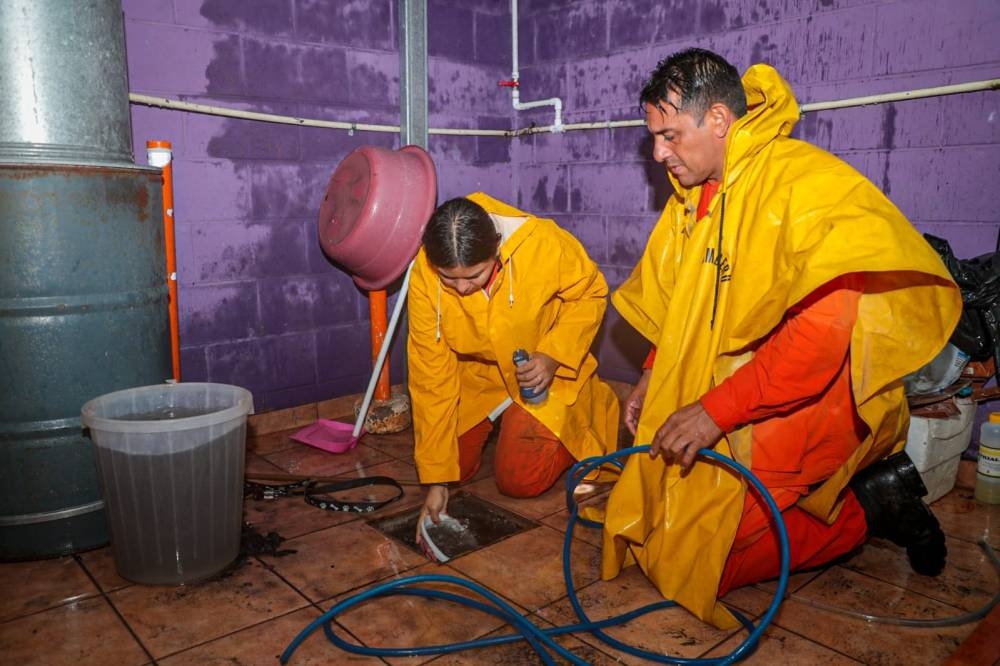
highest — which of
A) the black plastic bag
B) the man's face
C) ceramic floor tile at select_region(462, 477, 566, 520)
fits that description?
the man's face

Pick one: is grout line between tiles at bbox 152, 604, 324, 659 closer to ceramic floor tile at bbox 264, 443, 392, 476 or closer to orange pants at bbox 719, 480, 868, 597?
ceramic floor tile at bbox 264, 443, 392, 476

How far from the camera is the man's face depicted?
1.62 meters

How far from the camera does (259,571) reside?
195cm

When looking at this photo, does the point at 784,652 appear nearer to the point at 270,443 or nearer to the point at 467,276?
the point at 467,276

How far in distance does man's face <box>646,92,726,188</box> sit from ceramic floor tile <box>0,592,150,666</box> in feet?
5.27

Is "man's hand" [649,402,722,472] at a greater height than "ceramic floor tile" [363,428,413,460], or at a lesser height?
greater

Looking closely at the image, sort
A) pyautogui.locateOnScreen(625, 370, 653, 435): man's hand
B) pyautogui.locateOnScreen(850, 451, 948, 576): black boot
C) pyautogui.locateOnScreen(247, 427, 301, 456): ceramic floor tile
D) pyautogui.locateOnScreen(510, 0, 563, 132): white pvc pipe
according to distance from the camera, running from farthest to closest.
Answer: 1. pyautogui.locateOnScreen(510, 0, 563, 132): white pvc pipe
2. pyautogui.locateOnScreen(247, 427, 301, 456): ceramic floor tile
3. pyautogui.locateOnScreen(625, 370, 653, 435): man's hand
4. pyautogui.locateOnScreen(850, 451, 948, 576): black boot

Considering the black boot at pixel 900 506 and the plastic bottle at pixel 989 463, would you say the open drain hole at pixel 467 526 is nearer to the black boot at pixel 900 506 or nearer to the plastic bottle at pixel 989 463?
the black boot at pixel 900 506

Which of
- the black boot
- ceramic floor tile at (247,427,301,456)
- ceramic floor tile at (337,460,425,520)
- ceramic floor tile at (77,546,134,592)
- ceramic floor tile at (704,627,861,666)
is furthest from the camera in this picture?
ceramic floor tile at (247,427,301,456)

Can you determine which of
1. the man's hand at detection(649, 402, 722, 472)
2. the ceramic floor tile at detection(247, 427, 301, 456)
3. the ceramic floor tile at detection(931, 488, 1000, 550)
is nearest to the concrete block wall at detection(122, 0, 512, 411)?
the ceramic floor tile at detection(247, 427, 301, 456)

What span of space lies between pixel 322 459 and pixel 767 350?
1.83 meters

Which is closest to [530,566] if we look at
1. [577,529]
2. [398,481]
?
[577,529]

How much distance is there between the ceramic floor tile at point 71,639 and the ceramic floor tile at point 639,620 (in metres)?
0.95

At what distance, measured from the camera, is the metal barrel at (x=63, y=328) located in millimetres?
1890
